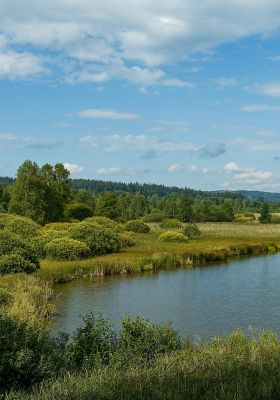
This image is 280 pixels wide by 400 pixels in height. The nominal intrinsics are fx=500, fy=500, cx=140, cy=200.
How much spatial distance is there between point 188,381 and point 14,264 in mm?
22324

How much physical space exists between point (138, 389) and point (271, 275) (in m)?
32.2

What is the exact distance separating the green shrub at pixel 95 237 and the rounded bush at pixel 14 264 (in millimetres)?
15533

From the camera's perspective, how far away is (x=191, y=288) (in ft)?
107

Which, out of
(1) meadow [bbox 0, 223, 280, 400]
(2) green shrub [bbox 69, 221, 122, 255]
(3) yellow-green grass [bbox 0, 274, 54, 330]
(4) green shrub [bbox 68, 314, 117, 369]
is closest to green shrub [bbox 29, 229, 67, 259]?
(2) green shrub [bbox 69, 221, 122, 255]

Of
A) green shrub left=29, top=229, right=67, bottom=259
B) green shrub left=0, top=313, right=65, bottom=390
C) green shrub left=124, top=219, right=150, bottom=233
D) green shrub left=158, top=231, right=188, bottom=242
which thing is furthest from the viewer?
green shrub left=124, top=219, right=150, bottom=233

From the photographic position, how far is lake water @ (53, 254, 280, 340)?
22.2 m

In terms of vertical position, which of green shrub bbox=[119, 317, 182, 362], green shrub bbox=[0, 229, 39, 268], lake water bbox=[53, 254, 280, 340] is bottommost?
lake water bbox=[53, 254, 280, 340]

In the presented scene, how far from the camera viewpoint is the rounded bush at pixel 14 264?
28.9 meters

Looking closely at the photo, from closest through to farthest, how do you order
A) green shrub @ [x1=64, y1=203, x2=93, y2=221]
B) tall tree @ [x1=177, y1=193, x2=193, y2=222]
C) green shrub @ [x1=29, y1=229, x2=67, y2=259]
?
green shrub @ [x1=29, y1=229, x2=67, y2=259]
green shrub @ [x1=64, y1=203, x2=93, y2=221]
tall tree @ [x1=177, y1=193, x2=193, y2=222]

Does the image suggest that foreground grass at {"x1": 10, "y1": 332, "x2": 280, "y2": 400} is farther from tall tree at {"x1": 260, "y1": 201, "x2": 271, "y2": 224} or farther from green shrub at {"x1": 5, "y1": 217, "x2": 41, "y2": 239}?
tall tree at {"x1": 260, "y1": 201, "x2": 271, "y2": 224}

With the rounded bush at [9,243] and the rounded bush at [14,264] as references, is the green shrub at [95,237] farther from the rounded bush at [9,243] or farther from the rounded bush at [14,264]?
the rounded bush at [14,264]

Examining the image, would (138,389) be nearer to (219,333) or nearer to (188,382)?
(188,382)

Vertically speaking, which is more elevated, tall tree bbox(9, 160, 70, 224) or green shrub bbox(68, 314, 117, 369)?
tall tree bbox(9, 160, 70, 224)

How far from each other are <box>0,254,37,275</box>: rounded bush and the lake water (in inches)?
95.0
